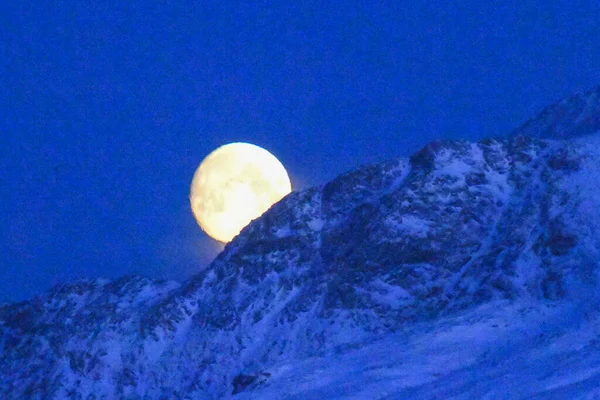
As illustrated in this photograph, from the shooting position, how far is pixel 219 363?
3067cm

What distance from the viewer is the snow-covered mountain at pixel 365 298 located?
83.8ft

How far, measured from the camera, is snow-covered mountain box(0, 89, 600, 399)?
25547mm

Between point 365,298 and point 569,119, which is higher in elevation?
point 569,119

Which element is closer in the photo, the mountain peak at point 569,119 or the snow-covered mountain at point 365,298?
the snow-covered mountain at point 365,298

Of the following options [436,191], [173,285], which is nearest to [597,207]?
[436,191]

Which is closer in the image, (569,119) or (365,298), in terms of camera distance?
(365,298)

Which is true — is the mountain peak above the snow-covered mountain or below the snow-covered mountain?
above

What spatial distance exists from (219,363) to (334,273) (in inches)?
202

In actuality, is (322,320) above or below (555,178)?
below

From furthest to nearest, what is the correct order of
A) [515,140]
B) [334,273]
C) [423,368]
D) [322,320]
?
[515,140] → [334,273] → [322,320] → [423,368]

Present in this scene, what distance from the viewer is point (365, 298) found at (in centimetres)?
3053

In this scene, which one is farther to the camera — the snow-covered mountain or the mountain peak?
the mountain peak

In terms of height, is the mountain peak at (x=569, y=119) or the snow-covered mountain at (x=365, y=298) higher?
the mountain peak at (x=569, y=119)

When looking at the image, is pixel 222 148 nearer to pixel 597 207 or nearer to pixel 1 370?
pixel 1 370
